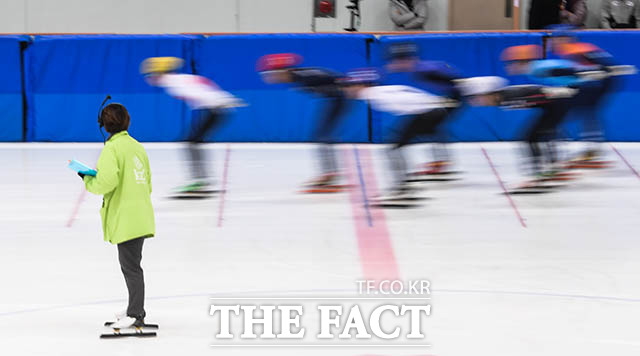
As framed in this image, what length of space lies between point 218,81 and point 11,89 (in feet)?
9.00

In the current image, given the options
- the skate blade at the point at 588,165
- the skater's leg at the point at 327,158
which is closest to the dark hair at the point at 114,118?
the skater's leg at the point at 327,158

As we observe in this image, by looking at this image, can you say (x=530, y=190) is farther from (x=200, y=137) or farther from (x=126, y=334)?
(x=126, y=334)

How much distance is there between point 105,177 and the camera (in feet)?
18.4

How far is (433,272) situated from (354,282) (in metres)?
0.65

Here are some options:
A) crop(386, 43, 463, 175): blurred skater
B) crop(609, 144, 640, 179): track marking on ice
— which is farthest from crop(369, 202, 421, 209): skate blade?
crop(609, 144, 640, 179): track marking on ice

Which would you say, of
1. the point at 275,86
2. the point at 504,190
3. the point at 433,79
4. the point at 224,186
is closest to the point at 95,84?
the point at 275,86

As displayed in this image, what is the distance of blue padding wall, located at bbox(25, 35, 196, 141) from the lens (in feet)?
46.1

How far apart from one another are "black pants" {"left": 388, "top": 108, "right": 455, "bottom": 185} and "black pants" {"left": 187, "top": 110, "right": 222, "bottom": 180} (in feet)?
5.82

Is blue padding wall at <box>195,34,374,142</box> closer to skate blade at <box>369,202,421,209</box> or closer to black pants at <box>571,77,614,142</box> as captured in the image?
black pants at <box>571,77,614,142</box>

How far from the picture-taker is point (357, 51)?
46.3 ft

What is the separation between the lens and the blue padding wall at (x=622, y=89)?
45.6 ft

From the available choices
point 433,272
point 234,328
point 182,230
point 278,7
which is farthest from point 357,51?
point 234,328

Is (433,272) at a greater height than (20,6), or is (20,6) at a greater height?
(20,6)

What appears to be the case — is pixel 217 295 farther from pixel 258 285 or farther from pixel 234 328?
pixel 234 328
